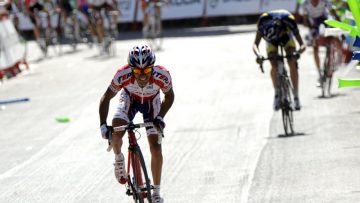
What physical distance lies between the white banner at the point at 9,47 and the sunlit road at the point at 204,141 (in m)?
0.55

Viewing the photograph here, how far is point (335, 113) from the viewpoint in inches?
624

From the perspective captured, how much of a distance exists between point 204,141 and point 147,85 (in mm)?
4953

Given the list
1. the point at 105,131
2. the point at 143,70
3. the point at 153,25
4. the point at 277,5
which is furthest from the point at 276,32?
the point at 277,5

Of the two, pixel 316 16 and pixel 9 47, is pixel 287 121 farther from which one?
pixel 9 47

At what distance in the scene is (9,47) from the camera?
25.1 m

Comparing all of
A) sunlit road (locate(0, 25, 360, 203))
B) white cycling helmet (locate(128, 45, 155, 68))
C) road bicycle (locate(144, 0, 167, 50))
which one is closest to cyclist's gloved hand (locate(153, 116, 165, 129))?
white cycling helmet (locate(128, 45, 155, 68))

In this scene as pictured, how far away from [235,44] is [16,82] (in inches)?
263

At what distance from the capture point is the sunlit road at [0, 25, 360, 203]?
10977 millimetres

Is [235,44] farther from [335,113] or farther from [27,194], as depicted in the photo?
[27,194]

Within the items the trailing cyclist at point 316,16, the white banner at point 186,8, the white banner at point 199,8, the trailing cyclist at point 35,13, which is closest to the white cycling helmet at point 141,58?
the trailing cyclist at point 316,16

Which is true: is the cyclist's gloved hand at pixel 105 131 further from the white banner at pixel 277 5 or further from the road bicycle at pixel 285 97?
the white banner at pixel 277 5

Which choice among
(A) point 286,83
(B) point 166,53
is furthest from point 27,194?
(B) point 166,53

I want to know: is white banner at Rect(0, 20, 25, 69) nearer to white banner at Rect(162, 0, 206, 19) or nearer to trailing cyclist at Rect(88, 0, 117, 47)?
trailing cyclist at Rect(88, 0, 117, 47)

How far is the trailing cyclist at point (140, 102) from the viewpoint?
30.2 feet
